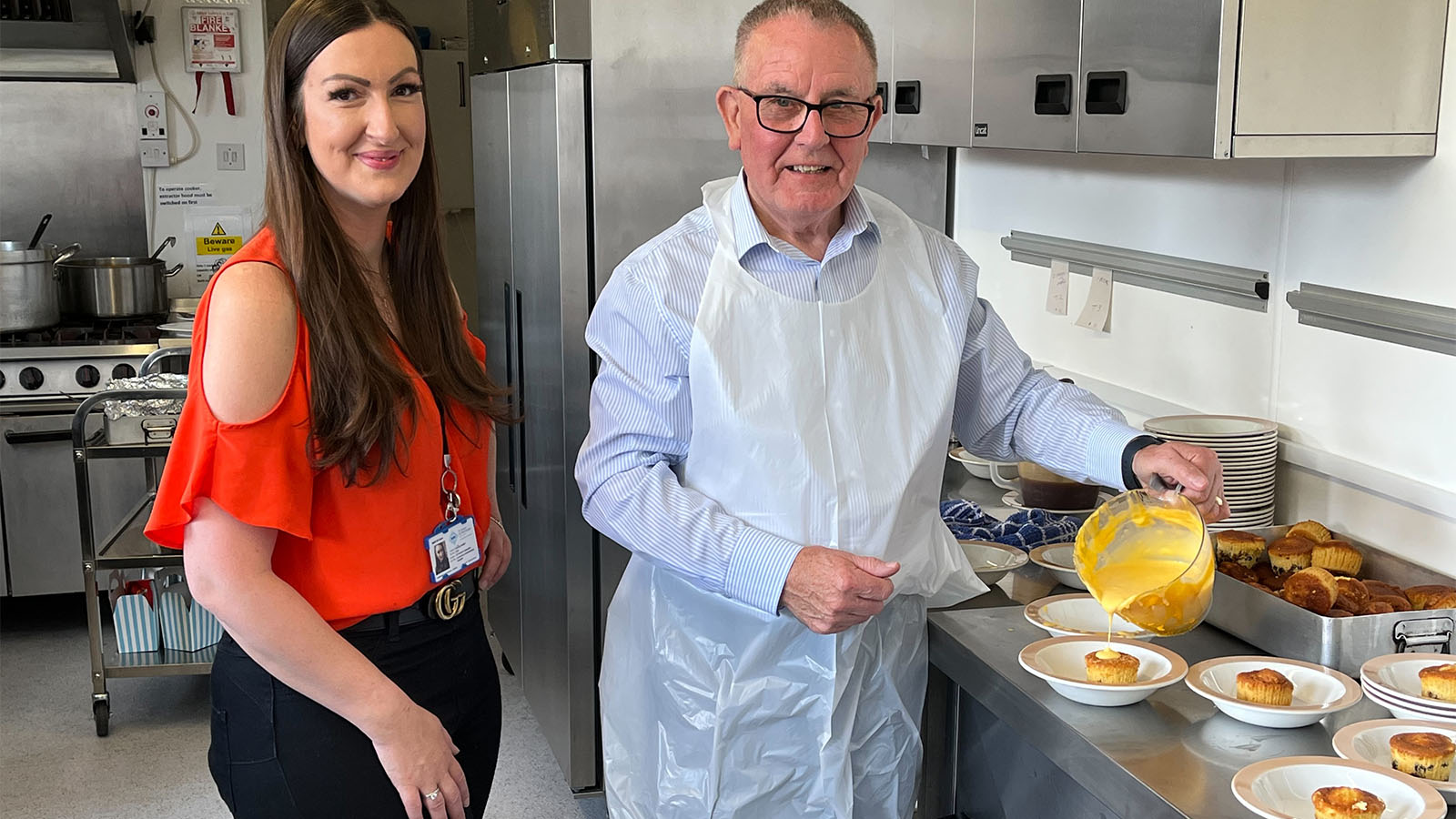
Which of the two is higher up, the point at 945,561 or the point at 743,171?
the point at 743,171

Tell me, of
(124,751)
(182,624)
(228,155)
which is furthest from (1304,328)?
(228,155)

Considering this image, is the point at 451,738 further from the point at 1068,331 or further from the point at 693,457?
the point at 1068,331

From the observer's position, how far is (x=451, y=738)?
1559 mm

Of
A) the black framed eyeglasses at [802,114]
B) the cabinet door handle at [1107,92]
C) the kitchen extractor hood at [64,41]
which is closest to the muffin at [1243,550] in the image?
the cabinet door handle at [1107,92]

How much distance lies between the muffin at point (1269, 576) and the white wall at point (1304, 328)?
0.64 ft

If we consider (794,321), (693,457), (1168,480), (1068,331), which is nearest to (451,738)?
(693,457)

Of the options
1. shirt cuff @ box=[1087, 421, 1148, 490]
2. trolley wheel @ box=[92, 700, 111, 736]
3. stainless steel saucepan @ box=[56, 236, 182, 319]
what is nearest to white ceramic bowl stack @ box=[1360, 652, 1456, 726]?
shirt cuff @ box=[1087, 421, 1148, 490]

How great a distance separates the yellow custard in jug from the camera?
58.7 inches

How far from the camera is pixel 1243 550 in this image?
5.82 feet

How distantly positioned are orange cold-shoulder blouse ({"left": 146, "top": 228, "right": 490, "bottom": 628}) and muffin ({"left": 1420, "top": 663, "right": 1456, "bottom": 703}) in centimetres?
106

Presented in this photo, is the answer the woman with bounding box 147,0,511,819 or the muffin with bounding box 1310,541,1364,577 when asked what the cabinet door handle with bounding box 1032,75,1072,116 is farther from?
the woman with bounding box 147,0,511,819

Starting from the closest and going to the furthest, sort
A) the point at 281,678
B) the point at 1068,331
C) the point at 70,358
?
the point at 281,678 < the point at 1068,331 < the point at 70,358

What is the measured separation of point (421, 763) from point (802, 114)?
0.88 meters

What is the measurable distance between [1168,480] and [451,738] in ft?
3.00
